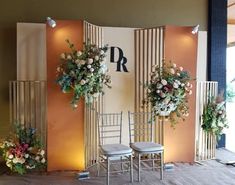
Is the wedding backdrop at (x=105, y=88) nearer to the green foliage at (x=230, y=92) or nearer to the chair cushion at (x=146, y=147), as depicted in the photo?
the chair cushion at (x=146, y=147)

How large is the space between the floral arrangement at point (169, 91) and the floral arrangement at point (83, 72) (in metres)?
0.89

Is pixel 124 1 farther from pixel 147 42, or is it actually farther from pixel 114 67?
pixel 114 67

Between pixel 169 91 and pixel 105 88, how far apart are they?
125 cm

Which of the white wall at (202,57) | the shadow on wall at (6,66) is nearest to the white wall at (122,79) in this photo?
the white wall at (202,57)

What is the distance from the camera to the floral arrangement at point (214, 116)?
5109mm

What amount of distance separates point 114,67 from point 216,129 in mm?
2159

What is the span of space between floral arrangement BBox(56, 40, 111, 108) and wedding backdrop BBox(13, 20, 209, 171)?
8.9 inches

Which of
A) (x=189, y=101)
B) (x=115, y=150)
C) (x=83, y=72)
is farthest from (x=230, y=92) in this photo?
(x=83, y=72)

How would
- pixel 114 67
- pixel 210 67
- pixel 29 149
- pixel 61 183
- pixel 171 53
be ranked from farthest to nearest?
pixel 210 67
pixel 114 67
pixel 171 53
pixel 29 149
pixel 61 183

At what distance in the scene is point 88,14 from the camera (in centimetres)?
532

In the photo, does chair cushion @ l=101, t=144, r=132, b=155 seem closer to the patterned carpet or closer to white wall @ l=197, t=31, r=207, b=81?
the patterned carpet

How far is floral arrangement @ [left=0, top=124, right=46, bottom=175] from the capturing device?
429cm

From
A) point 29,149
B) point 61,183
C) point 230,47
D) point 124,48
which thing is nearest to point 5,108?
point 29,149

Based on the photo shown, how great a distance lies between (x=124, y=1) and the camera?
18.0ft
